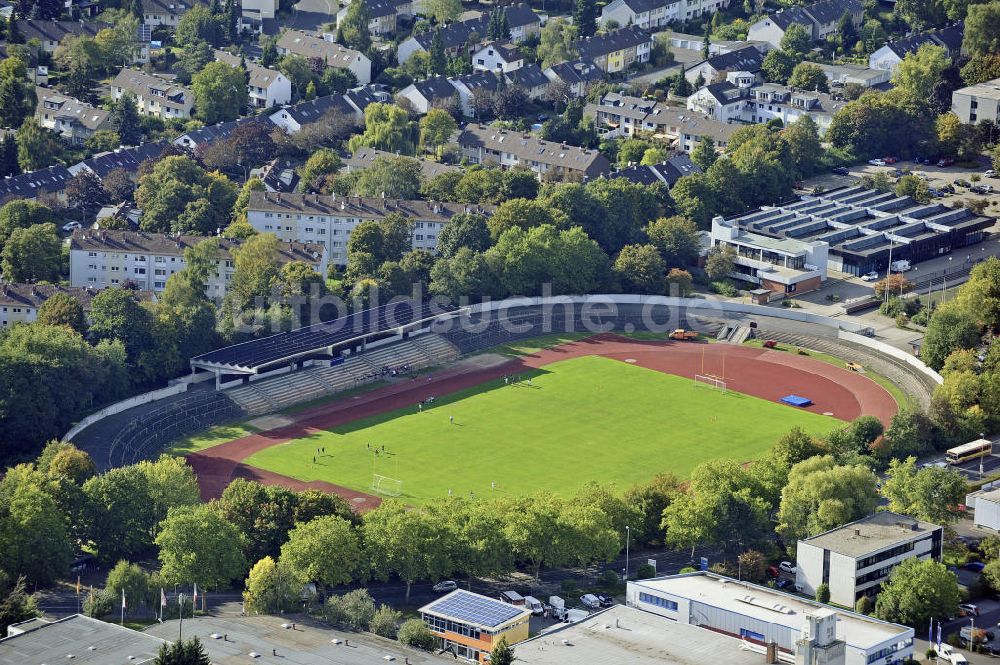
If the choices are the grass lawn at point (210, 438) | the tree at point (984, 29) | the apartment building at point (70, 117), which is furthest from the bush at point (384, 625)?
the tree at point (984, 29)

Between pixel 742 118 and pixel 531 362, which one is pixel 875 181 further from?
pixel 531 362

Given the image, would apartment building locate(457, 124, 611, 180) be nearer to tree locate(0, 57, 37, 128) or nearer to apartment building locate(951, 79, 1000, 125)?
apartment building locate(951, 79, 1000, 125)

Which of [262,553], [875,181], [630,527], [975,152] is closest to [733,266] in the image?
[875,181]

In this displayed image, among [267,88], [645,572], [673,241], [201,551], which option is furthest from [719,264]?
[201,551]

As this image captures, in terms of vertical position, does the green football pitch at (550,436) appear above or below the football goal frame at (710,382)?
below

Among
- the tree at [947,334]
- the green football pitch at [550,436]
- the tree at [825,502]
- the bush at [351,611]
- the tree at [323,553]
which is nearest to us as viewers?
the bush at [351,611]

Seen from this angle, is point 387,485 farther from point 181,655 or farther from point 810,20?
point 810,20

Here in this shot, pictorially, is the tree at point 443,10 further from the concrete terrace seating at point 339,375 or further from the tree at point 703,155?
the concrete terrace seating at point 339,375
